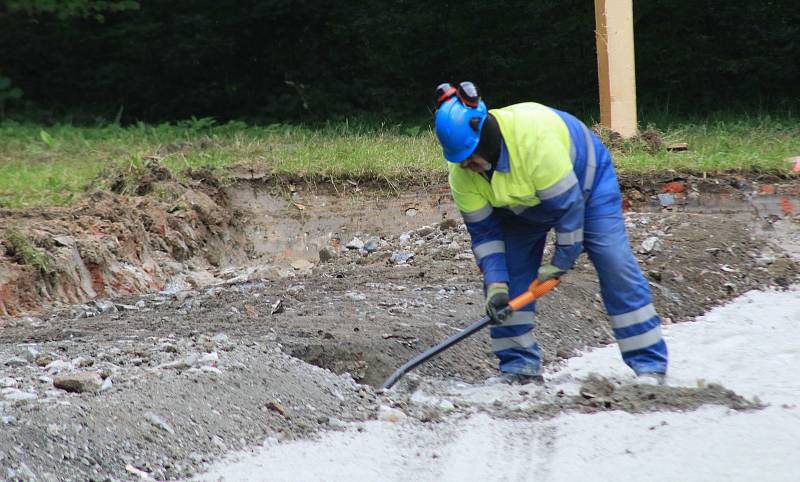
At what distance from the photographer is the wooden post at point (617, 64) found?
29.1 feet

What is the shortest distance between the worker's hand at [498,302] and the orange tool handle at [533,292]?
42 millimetres

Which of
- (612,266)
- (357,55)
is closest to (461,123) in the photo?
(612,266)

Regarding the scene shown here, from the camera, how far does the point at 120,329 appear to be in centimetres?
587

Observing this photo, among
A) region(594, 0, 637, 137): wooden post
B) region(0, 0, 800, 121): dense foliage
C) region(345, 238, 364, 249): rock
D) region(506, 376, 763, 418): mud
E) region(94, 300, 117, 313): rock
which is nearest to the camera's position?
region(506, 376, 763, 418): mud

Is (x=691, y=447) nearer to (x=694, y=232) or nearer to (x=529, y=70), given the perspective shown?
(x=694, y=232)

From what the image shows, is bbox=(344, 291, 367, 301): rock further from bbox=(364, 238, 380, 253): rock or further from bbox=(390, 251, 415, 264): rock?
bbox=(364, 238, 380, 253): rock

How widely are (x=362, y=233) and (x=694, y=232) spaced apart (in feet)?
8.87

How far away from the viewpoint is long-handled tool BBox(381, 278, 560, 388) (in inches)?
192

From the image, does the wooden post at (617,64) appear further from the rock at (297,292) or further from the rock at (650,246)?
the rock at (297,292)

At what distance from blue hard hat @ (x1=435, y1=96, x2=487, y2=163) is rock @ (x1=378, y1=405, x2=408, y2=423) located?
119 cm

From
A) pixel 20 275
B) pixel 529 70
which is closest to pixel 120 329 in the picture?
pixel 20 275

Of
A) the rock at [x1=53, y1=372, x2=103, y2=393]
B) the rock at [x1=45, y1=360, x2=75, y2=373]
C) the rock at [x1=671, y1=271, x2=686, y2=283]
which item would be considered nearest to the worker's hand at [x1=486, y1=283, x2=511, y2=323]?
the rock at [x1=53, y1=372, x2=103, y2=393]

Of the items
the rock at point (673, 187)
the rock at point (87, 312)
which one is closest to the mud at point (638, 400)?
the rock at point (87, 312)

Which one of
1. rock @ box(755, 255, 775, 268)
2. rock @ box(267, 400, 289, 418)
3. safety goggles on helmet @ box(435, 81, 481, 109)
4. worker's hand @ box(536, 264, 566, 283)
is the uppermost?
safety goggles on helmet @ box(435, 81, 481, 109)
